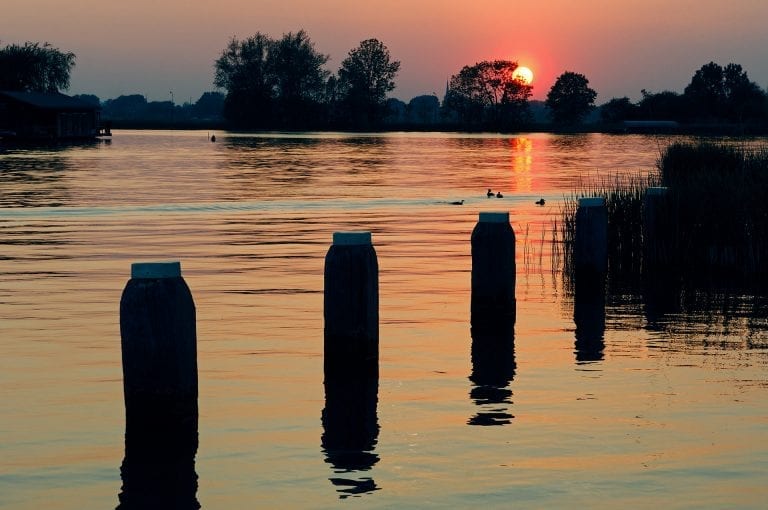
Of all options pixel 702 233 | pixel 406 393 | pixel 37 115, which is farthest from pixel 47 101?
pixel 406 393

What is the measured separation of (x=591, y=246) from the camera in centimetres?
Result: 2128

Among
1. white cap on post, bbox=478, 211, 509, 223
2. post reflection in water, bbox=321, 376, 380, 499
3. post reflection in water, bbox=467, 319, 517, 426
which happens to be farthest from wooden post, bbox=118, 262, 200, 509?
white cap on post, bbox=478, 211, 509, 223

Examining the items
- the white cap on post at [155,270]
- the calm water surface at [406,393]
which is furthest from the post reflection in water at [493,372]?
the white cap on post at [155,270]

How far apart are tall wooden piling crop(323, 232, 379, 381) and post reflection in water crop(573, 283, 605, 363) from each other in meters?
3.24

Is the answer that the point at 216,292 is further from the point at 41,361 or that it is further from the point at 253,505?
the point at 253,505

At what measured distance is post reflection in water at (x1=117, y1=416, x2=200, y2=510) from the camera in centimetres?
1021

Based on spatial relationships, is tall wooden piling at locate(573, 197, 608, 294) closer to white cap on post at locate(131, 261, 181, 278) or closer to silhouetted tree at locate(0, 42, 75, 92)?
white cap on post at locate(131, 261, 181, 278)

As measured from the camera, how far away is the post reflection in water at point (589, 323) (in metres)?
16.6

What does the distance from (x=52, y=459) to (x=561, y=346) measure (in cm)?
781

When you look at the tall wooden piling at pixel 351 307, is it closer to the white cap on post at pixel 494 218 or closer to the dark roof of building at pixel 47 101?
the white cap on post at pixel 494 218

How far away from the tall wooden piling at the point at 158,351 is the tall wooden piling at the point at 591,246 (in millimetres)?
11028

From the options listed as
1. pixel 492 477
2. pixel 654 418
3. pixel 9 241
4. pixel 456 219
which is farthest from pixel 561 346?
pixel 456 219

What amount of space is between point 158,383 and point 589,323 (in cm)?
950

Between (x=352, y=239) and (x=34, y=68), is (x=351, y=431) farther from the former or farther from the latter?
(x=34, y=68)
